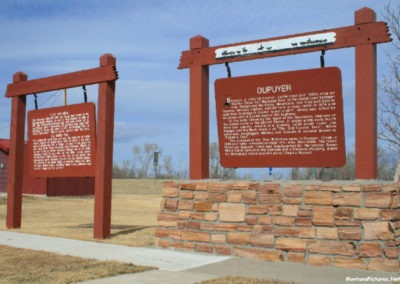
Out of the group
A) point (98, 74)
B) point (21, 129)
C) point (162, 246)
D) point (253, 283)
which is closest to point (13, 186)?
point (21, 129)

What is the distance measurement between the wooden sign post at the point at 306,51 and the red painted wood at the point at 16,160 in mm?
5967

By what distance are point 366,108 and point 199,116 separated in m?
3.32

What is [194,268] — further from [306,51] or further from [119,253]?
[306,51]

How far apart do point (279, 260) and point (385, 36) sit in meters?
4.04

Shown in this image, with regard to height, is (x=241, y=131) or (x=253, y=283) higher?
(x=241, y=131)

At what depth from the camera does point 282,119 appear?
30.0 ft

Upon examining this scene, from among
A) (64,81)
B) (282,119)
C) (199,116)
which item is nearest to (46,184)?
(64,81)

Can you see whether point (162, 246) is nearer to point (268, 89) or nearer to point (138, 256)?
point (138, 256)

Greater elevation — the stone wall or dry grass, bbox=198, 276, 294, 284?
the stone wall

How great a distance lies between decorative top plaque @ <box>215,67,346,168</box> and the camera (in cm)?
877

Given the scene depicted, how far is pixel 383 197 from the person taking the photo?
24.6 ft

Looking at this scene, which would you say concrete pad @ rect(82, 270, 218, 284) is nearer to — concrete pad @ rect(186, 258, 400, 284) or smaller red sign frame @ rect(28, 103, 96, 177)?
concrete pad @ rect(186, 258, 400, 284)

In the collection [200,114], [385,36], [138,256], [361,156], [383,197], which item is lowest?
[138,256]

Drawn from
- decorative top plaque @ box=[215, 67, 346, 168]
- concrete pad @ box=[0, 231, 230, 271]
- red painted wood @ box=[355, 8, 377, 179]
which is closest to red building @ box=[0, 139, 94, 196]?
concrete pad @ box=[0, 231, 230, 271]
